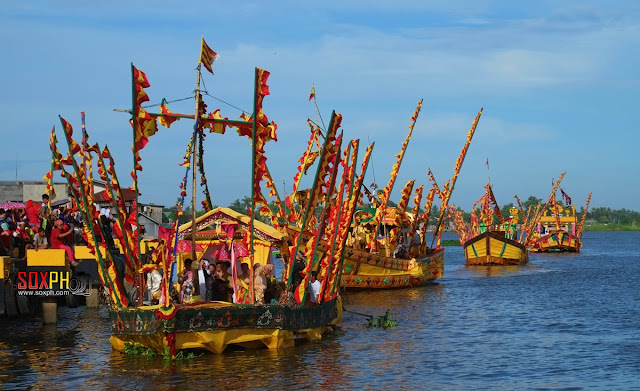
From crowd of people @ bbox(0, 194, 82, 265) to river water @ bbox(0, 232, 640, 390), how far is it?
2.08 metres

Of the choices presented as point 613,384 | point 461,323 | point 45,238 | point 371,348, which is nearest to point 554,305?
point 461,323

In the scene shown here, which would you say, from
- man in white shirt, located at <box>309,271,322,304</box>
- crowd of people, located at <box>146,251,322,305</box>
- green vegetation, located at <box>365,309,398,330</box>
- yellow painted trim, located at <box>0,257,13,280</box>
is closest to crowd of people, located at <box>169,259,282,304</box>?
crowd of people, located at <box>146,251,322,305</box>

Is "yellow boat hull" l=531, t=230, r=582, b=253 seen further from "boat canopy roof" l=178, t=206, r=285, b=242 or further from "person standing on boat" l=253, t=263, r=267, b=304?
"person standing on boat" l=253, t=263, r=267, b=304

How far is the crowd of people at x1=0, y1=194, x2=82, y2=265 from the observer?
25623mm

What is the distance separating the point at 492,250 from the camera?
5706 centimetres

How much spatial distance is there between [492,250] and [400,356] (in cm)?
3779

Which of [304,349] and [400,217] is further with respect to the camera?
[400,217]

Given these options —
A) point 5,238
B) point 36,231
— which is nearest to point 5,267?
point 5,238

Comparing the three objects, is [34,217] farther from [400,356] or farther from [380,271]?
[380,271]

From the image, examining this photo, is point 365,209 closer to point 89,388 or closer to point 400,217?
point 400,217

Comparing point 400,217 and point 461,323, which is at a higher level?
point 400,217

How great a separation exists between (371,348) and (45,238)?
33.5ft

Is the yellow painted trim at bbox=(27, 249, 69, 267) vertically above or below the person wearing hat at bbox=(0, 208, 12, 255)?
below

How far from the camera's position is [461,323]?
88.2 feet
